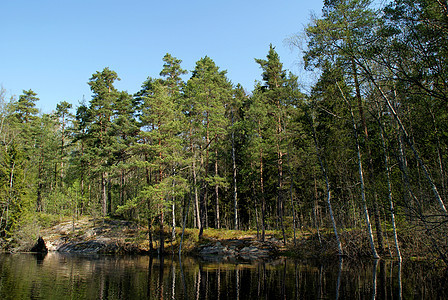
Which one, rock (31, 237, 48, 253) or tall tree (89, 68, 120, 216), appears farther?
tall tree (89, 68, 120, 216)

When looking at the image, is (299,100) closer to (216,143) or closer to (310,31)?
(310,31)

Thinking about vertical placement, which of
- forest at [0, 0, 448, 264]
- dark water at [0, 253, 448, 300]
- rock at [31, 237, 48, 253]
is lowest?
rock at [31, 237, 48, 253]

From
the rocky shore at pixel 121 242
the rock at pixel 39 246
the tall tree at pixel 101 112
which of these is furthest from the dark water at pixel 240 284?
the tall tree at pixel 101 112

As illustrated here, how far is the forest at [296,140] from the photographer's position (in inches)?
392

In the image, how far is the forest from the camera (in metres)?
9.96

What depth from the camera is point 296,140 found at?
2483cm

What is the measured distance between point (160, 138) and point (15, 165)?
18496mm

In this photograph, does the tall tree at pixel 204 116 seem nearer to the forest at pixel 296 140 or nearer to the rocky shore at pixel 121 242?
the forest at pixel 296 140

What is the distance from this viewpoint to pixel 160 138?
2611cm

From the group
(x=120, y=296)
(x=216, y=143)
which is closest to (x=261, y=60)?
(x=216, y=143)

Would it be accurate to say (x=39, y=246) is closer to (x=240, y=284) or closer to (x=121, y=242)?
(x=121, y=242)

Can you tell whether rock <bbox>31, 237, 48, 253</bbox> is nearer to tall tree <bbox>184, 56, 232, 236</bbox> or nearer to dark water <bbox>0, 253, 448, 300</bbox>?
tall tree <bbox>184, 56, 232, 236</bbox>

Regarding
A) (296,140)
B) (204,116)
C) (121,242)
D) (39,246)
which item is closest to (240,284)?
(296,140)

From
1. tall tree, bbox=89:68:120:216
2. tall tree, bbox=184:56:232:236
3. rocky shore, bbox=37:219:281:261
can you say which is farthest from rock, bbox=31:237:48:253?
tall tree, bbox=184:56:232:236
